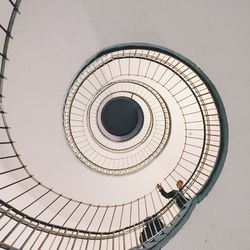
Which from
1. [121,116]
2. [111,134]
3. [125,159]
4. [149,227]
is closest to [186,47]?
[149,227]

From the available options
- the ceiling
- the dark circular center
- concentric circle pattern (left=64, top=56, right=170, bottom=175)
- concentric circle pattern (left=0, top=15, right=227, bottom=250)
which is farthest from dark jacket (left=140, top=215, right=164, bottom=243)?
the dark circular center

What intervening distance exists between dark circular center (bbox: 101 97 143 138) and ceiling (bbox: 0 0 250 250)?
297 inches

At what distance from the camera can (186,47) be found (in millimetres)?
3811

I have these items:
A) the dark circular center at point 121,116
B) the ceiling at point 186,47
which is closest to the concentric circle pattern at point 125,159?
the ceiling at point 186,47

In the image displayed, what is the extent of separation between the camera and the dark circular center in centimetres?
1169

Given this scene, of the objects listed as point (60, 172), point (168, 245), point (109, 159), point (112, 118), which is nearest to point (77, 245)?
point (60, 172)

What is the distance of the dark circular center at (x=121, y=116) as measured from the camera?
11.7m

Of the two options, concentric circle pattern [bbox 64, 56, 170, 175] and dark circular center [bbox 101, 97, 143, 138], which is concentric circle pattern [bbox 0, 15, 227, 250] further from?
dark circular center [bbox 101, 97, 143, 138]

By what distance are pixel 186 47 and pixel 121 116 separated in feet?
28.1

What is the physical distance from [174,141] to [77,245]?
13.4 ft

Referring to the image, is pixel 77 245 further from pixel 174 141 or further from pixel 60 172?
pixel 174 141

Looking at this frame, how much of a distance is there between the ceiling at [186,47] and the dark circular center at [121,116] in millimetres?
7552

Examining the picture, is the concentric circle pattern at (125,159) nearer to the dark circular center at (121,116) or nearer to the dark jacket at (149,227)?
the dark jacket at (149,227)

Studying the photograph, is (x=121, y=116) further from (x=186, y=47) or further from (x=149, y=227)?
(x=186, y=47)
